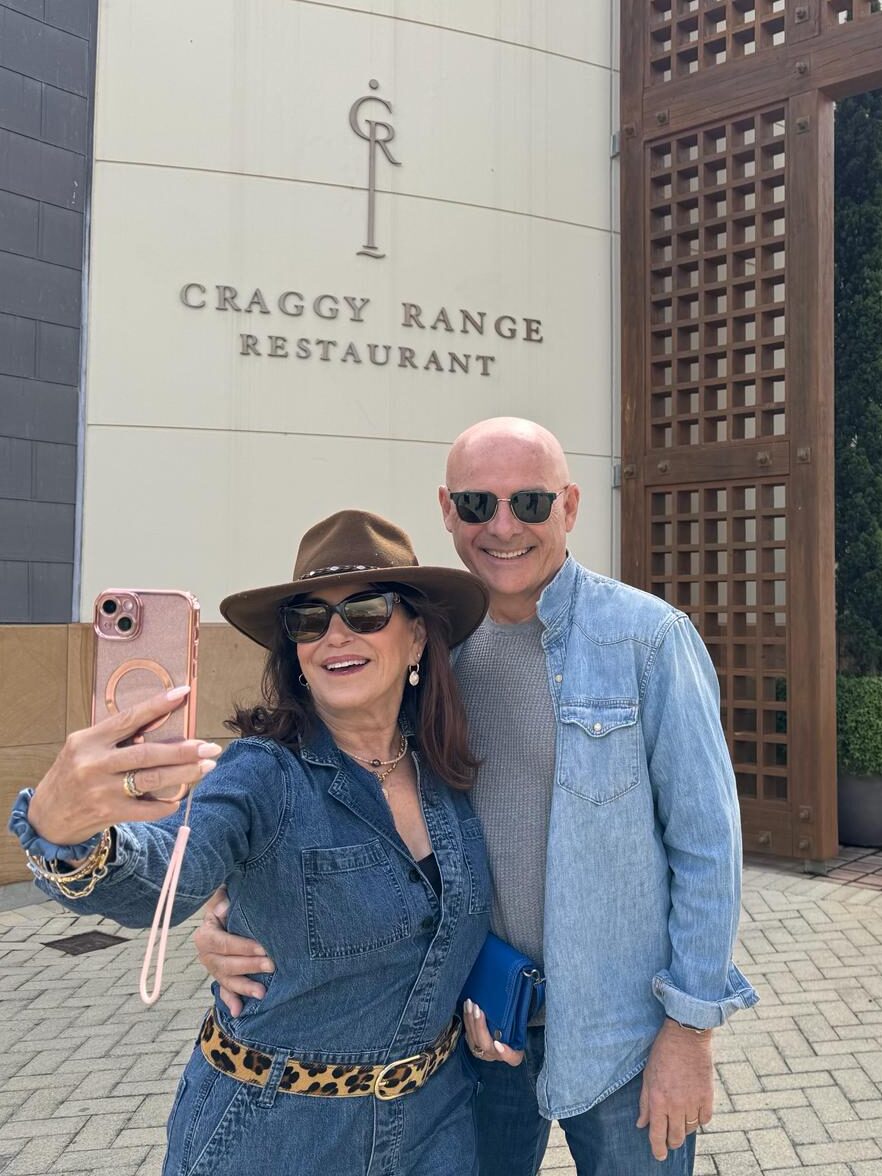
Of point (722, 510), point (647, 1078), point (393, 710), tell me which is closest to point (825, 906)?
point (722, 510)

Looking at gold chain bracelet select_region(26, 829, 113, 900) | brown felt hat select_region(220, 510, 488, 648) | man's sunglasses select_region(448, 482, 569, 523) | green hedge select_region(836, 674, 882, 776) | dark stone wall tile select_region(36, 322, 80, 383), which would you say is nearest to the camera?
gold chain bracelet select_region(26, 829, 113, 900)

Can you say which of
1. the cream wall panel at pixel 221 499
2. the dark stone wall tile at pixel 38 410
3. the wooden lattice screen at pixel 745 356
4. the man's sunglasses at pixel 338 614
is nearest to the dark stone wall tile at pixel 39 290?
the dark stone wall tile at pixel 38 410

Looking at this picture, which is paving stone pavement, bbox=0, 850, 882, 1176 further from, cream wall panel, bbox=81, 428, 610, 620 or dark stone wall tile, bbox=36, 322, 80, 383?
dark stone wall tile, bbox=36, 322, 80, 383

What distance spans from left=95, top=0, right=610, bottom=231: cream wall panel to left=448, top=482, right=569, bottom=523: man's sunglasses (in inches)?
191

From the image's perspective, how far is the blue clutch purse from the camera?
175 centimetres

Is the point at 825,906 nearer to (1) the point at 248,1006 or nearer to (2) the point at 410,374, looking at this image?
(2) the point at 410,374

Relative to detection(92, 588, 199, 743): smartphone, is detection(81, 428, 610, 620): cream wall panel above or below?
above

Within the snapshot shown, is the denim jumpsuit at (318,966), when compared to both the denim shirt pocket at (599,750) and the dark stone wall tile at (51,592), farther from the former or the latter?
the dark stone wall tile at (51,592)

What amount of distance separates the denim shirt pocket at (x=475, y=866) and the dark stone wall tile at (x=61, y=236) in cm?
503

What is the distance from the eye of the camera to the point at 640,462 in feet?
22.5

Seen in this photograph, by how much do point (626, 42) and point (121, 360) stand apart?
405 cm

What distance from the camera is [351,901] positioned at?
5.06ft

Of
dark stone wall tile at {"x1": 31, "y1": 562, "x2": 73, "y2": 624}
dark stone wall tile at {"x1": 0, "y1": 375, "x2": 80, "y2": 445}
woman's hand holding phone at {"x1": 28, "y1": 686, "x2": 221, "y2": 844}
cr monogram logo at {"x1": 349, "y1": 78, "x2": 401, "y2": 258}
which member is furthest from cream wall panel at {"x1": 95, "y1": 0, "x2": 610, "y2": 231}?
woman's hand holding phone at {"x1": 28, "y1": 686, "x2": 221, "y2": 844}

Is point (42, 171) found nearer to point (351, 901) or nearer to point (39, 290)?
point (39, 290)
